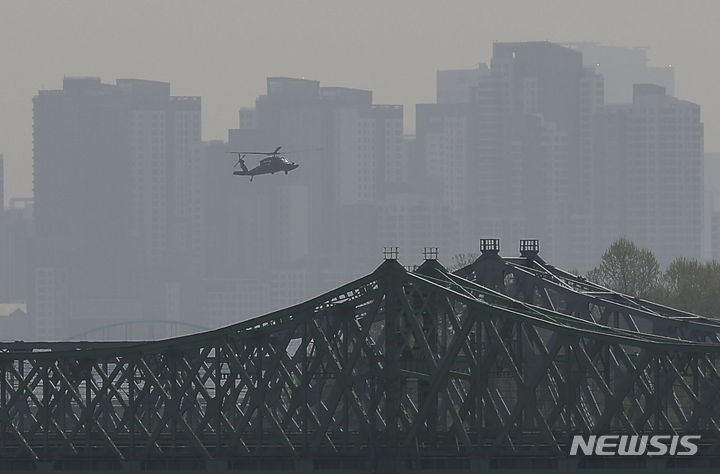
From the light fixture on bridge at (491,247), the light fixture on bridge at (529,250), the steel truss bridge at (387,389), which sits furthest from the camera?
the light fixture on bridge at (529,250)

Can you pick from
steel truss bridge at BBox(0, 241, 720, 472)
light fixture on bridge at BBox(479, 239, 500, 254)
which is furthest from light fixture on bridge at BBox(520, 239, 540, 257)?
steel truss bridge at BBox(0, 241, 720, 472)

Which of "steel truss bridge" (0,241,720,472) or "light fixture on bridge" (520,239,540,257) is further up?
"light fixture on bridge" (520,239,540,257)

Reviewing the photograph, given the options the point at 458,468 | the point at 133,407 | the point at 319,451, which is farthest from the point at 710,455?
the point at 133,407

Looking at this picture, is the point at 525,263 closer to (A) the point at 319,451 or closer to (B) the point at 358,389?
Answer: (B) the point at 358,389

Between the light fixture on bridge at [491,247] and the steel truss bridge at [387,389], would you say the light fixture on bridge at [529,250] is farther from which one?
the steel truss bridge at [387,389]

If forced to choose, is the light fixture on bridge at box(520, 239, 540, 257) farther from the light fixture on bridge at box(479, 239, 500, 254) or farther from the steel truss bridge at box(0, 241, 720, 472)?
the steel truss bridge at box(0, 241, 720, 472)

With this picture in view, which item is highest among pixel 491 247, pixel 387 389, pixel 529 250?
pixel 491 247

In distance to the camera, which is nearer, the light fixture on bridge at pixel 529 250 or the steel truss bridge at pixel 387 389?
the steel truss bridge at pixel 387 389

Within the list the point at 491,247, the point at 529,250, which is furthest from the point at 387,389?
the point at 529,250

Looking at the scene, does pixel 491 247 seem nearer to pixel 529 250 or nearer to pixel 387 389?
pixel 529 250

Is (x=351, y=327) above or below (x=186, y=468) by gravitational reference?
above

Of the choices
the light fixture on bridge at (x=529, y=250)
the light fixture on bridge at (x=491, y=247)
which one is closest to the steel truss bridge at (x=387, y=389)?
the light fixture on bridge at (x=491, y=247)
